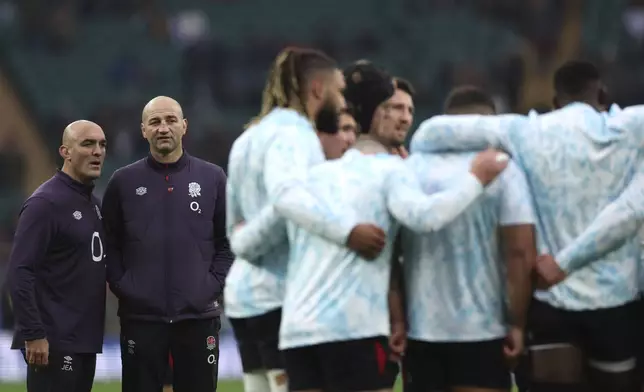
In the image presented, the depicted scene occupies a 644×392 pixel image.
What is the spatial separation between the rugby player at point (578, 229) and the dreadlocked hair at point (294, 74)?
1.69 feet

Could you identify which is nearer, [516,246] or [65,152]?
[516,246]

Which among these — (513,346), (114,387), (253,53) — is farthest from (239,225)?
(253,53)

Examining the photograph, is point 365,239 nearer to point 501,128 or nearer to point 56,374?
point 501,128

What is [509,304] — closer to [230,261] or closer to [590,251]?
[590,251]

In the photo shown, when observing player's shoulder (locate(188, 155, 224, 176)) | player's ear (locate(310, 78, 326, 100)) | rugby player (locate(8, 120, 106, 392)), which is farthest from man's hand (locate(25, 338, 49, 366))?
player's ear (locate(310, 78, 326, 100))

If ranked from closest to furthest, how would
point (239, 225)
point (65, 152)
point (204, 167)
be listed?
1. point (239, 225)
2. point (65, 152)
3. point (204, 167)

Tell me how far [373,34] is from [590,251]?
17796 millimetres

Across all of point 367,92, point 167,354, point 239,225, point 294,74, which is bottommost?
point 167,354

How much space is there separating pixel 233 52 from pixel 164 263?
52.1 feet

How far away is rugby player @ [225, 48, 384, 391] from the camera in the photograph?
187 inches

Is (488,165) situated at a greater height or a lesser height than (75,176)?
lesser

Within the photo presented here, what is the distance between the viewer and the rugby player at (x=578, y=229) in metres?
4.72

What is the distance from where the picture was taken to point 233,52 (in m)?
21.5

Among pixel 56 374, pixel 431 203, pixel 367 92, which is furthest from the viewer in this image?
pixel 56 374
